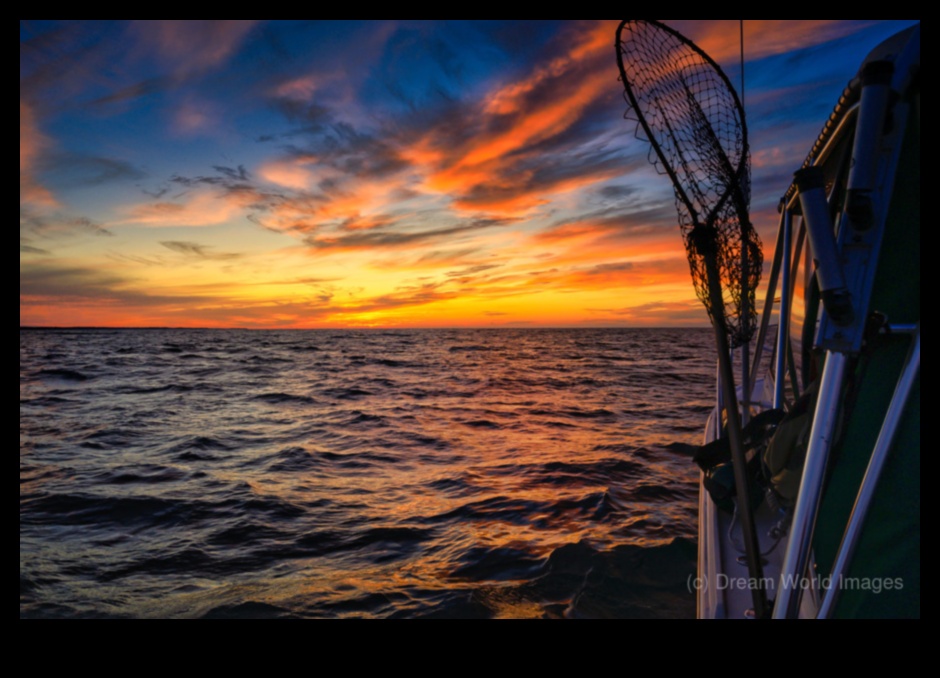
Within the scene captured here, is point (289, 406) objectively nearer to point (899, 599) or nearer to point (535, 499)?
point (535, 499)

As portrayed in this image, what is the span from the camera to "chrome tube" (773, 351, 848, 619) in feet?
7.16

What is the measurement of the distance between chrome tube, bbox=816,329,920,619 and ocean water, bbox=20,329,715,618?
2999 mm

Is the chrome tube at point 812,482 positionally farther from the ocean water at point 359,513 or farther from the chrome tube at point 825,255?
the ocean water at point 359,513

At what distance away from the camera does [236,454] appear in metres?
11.8

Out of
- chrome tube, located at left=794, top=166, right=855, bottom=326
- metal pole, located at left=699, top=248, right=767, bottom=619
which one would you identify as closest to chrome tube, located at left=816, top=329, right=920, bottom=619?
chrome tube, located at left=794, top=166, right=855, bottom=326

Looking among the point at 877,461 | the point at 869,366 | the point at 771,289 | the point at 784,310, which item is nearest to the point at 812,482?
the point at 877,461

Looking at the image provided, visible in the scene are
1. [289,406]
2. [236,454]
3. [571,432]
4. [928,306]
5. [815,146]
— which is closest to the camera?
[928,306]

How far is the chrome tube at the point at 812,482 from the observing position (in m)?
2.18
